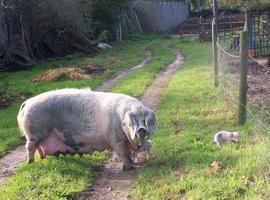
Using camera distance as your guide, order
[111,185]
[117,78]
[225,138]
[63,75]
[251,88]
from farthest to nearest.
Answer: [117,78], [63,75], [251,88], [225,138], [111,185]

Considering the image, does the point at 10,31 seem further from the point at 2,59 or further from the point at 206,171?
the point at 206,171

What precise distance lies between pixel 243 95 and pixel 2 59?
1364 centimetres

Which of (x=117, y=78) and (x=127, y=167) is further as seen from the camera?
(x=117, y=78)

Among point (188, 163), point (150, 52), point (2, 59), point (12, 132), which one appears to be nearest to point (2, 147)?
point (12, 132)

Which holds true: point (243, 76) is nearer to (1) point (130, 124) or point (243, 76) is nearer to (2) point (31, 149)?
(1) point (130, 124)

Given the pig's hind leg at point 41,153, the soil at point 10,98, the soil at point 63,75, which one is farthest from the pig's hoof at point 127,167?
the soil at point 63,75

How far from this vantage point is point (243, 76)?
28.2 ft

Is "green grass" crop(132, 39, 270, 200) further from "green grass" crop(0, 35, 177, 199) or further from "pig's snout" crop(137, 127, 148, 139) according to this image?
"green grass" crop(0, 35, 177, 199)

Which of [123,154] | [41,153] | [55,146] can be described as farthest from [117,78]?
[123,154]

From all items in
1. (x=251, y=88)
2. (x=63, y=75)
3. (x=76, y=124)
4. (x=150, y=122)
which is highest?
(x=150, y=122)

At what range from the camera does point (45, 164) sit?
7.05 meters

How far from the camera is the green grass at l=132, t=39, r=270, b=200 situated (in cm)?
538

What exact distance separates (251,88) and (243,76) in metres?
3.66

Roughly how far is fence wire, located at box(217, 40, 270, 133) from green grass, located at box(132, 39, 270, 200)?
0.74 ft
